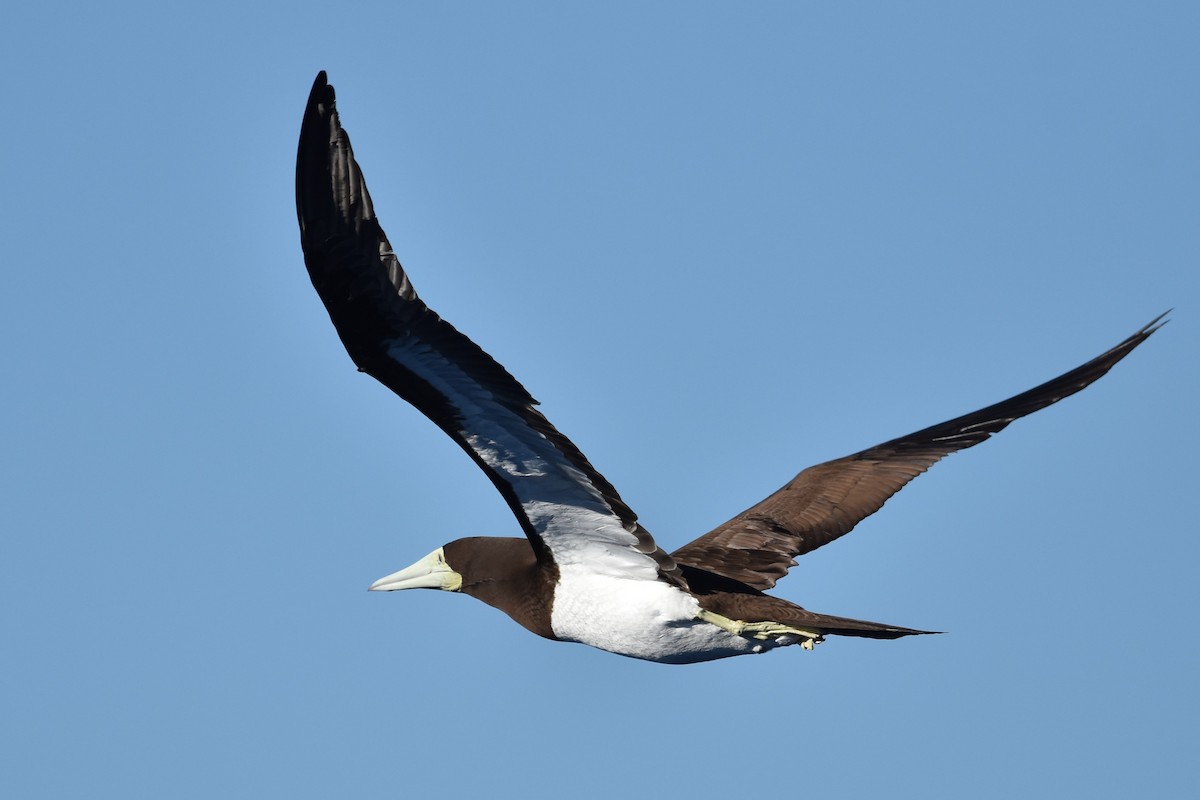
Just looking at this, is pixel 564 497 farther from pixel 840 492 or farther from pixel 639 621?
pixel 840 492

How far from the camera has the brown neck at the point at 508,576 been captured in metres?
13.4

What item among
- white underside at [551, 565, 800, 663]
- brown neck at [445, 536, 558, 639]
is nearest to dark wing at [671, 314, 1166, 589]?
white underside at [551, 565, 800, 663]

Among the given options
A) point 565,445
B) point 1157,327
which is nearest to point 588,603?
point 565,445

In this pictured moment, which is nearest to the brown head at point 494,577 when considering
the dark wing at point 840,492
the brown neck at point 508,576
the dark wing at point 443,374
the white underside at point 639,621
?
the brown neck at point 508,576

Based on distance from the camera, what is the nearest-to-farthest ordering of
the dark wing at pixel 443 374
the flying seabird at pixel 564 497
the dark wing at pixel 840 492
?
1. the dark wing at pixel 443 374
2. the flying seabird at pixel 564 497
3. the dark wing at pixel 840 492

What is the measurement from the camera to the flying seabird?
10227 mm

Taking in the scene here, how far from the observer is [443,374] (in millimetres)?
11023

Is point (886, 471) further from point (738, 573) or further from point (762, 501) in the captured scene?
point (738, 573)

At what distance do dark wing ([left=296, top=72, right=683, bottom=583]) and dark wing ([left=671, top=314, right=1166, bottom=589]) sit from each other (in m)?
1.39

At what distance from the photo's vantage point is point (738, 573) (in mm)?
13656

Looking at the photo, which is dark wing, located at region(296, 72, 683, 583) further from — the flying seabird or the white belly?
the white belly

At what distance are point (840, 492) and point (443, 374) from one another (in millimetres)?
6054

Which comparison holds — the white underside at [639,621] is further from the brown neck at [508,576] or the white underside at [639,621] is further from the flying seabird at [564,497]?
the brown neck at [508,576]

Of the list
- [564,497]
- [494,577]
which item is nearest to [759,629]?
[564,497]
